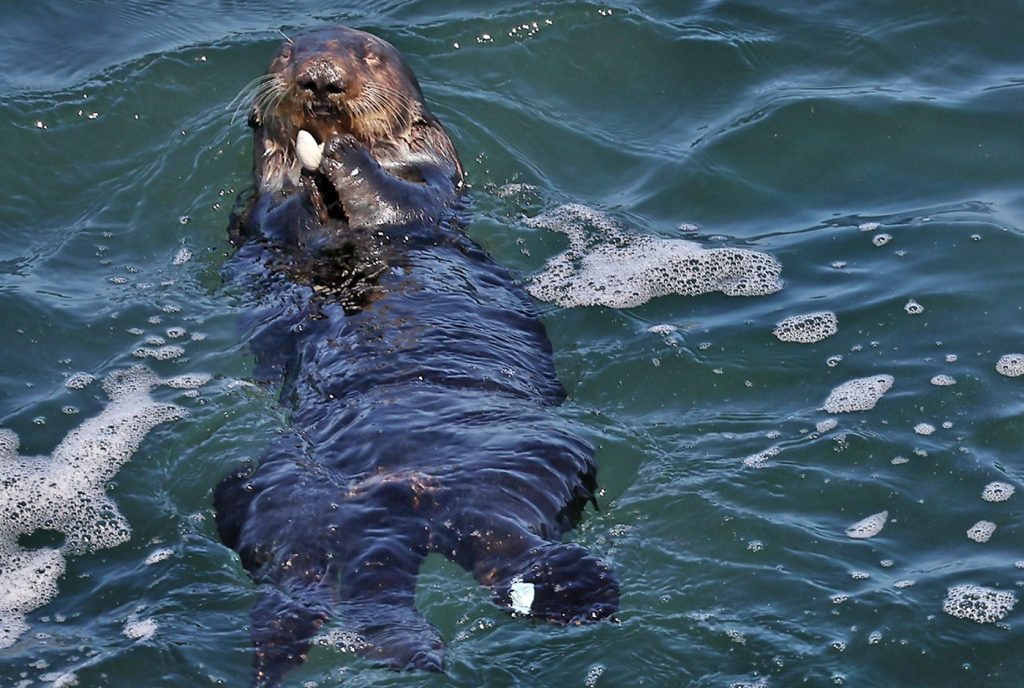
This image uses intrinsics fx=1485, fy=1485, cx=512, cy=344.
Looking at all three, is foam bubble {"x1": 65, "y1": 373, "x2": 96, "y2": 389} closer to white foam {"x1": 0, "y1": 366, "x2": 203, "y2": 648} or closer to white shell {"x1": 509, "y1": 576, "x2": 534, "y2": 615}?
white foam {"x1": 0, "y1": 366, "x2": 203, "y2": 648}

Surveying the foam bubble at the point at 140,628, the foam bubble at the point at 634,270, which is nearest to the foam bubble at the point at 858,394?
the foam bubble at the point at 634,270

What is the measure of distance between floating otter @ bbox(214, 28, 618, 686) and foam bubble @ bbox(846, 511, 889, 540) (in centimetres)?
84

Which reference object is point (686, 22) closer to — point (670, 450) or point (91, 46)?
point (91, 46)

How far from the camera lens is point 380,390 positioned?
4.81 metres

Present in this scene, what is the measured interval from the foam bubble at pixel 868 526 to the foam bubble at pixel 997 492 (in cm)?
34

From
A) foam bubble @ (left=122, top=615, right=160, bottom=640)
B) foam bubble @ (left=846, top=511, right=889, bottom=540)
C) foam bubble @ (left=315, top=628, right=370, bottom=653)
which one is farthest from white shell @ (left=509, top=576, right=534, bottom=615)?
foam bubble @ (left=846, top=511, right=889, bottom=540)

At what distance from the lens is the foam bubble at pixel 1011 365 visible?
5418 millimetres

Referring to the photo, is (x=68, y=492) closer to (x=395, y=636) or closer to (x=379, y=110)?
(x=395, y=636)

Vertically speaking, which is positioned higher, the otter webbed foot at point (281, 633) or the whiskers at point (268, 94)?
the whiskers at point (268, 94)

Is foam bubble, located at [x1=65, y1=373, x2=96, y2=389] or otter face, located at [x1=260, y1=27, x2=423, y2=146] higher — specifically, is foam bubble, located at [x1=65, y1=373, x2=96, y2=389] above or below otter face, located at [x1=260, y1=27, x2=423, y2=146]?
below

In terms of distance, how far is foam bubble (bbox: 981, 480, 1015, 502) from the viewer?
4785 millimetres

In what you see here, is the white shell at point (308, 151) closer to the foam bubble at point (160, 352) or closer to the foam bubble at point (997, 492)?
the foam bubble at point (160, 352)

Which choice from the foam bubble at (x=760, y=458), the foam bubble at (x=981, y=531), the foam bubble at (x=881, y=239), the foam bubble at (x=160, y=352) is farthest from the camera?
the foam bubble at (x=881, y=239)

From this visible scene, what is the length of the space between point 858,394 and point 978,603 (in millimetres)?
1194
